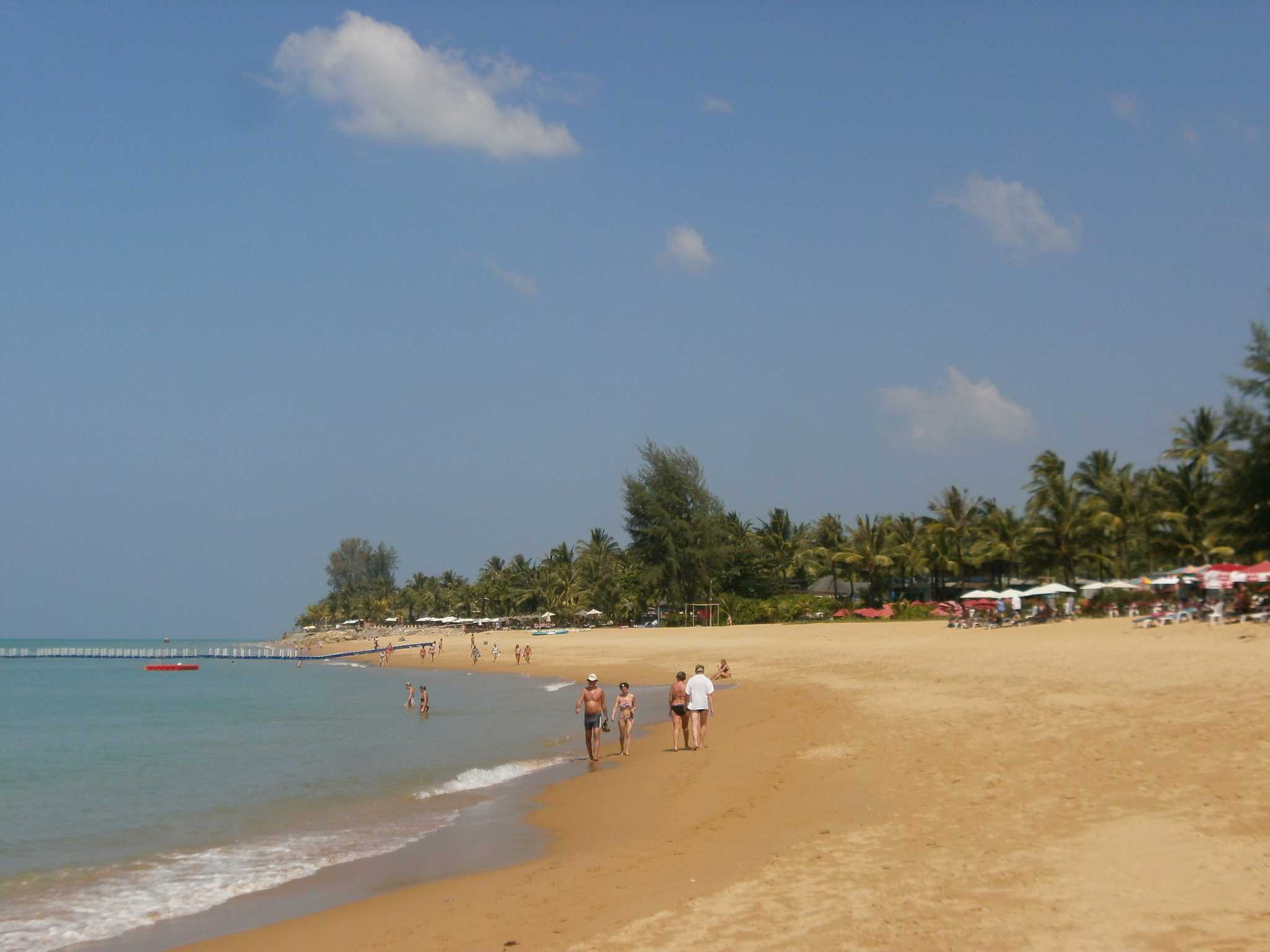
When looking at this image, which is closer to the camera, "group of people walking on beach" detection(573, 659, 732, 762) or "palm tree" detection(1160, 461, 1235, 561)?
"group of people walking on beach" detection(573, 659, 732, 762)

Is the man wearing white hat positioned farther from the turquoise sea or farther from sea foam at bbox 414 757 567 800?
the turquoise sea

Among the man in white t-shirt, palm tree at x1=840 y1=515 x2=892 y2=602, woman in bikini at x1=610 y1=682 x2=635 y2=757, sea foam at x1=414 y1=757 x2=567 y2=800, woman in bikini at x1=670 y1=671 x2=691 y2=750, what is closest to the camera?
sea foam at x1=414 y1=757 x2=567 y2=800

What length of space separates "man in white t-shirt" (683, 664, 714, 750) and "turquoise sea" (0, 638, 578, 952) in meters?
2.62

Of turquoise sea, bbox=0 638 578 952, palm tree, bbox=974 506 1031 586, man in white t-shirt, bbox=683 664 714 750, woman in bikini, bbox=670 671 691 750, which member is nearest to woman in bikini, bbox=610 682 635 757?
woman in bikini, bbox=670 671 691 750

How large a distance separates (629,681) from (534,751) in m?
16.7

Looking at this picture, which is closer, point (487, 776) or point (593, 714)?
point (487, 776)

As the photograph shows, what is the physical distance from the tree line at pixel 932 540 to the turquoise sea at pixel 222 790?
25.6 metres

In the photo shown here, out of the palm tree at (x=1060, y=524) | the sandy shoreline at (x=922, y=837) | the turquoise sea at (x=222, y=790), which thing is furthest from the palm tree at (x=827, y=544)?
the sandy shoreline at (x=922, y=837)

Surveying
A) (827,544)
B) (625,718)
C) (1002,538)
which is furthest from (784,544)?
(625,718)

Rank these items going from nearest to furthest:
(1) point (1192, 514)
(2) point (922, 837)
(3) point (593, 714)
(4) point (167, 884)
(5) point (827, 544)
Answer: (2) point (922, 837) < (4) point (167, 884) < (3) point (593, 714) < (1) point (1192, 514) < (5) point (827, 544)

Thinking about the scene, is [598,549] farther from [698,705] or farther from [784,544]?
[698,705]

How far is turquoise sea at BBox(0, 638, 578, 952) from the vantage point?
10.2 metres

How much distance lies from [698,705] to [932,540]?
165 feet

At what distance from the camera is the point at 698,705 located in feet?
55.5
